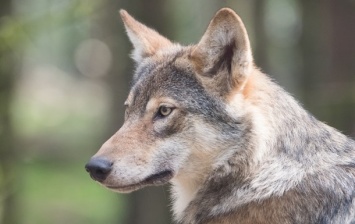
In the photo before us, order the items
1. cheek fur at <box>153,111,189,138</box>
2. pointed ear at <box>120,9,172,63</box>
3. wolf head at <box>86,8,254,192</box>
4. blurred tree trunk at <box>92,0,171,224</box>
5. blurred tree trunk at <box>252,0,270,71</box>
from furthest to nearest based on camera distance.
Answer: blurred tree trunk at <box>252,0,270,71</box>, blurred tree trunk at <box>92,0,171,224</box>, pointed ear at <box>120,9,172,63</box>, cheek fur at <box>153,111,189,138</box>, wolf head at <box>86,8,254,192</box>

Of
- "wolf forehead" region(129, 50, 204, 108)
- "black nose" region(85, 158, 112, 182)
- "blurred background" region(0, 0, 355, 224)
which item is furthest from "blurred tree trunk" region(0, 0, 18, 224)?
"black nose" region(85, 158, 112, 182)

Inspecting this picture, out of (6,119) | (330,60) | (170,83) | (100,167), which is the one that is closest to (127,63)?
(6,119)

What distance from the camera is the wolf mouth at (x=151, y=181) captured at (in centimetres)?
545

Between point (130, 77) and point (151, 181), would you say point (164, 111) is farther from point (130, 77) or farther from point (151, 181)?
point (130, 77)

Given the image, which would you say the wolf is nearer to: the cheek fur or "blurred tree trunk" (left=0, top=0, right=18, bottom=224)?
the cheek fur

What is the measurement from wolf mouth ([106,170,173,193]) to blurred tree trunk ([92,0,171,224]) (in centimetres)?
617

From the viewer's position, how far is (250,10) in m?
15.1

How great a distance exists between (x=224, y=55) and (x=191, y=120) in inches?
20.5

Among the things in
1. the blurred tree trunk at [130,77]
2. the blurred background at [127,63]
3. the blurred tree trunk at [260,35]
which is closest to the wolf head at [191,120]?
the blurred background at [127,63]

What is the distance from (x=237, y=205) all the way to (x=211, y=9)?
1111 centimetres

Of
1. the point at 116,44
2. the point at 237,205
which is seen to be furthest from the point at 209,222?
the point at 116,44

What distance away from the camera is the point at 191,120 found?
561cm

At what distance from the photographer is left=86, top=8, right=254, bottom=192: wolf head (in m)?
5.42

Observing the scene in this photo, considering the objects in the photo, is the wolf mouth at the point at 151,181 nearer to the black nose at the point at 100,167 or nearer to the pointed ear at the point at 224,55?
the black nose at the point at 100,167
